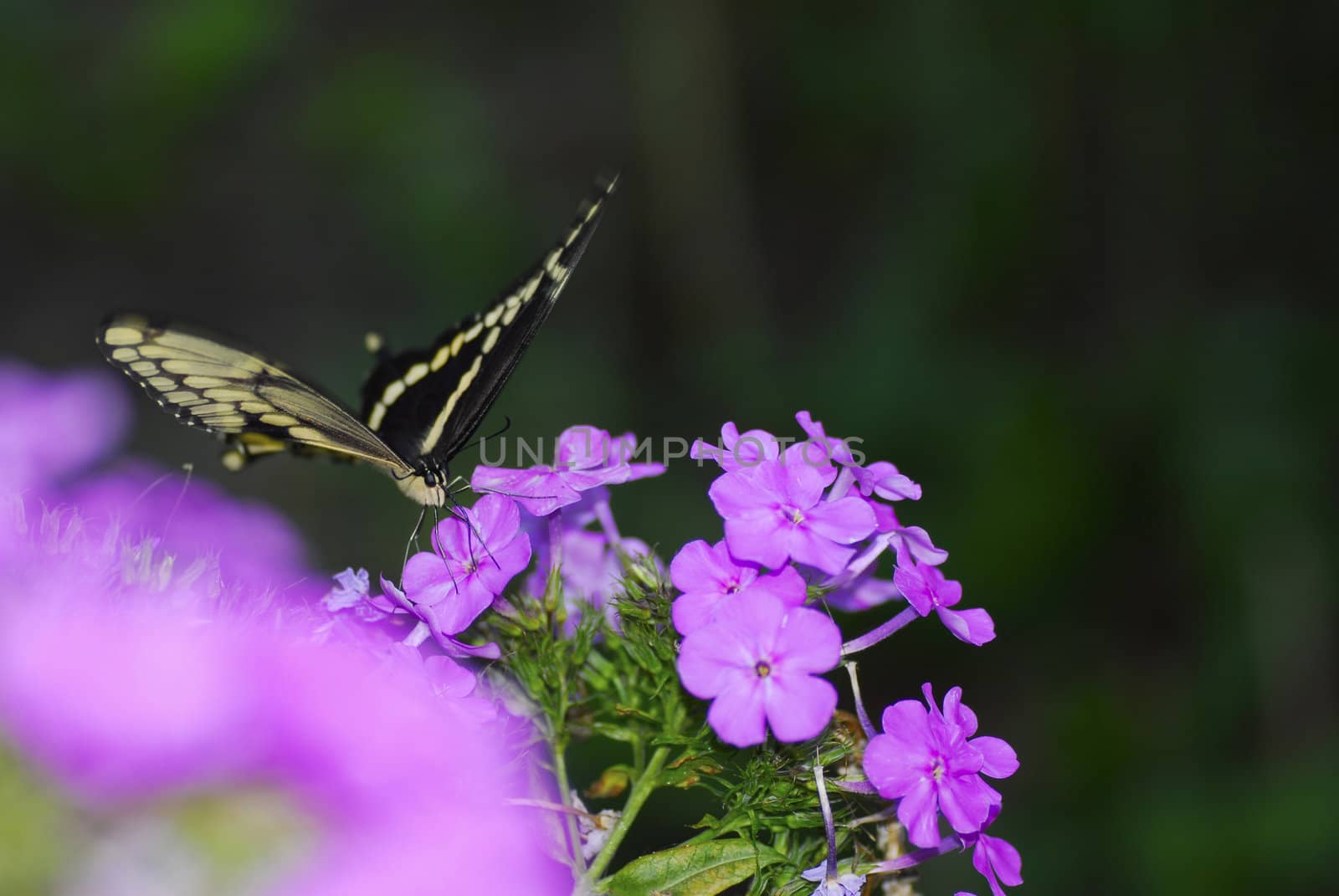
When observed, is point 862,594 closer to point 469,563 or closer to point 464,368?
point 469,563

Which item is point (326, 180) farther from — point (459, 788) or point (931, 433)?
point (459, 788)

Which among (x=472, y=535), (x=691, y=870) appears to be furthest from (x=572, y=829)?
(x=472, y=535)

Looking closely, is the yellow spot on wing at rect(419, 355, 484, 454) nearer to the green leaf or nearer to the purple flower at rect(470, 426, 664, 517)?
the purple flower at rect(470, 426, 664, 517)

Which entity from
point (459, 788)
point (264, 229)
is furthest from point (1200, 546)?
point (264, 229)

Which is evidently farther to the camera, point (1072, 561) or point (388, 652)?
point (1072, 561)

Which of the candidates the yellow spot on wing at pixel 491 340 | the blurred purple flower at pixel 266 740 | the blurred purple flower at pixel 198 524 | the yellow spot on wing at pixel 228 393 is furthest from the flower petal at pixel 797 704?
the yellow spot on wing at pixel 228 393

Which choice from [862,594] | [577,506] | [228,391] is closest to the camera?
[862,594]
